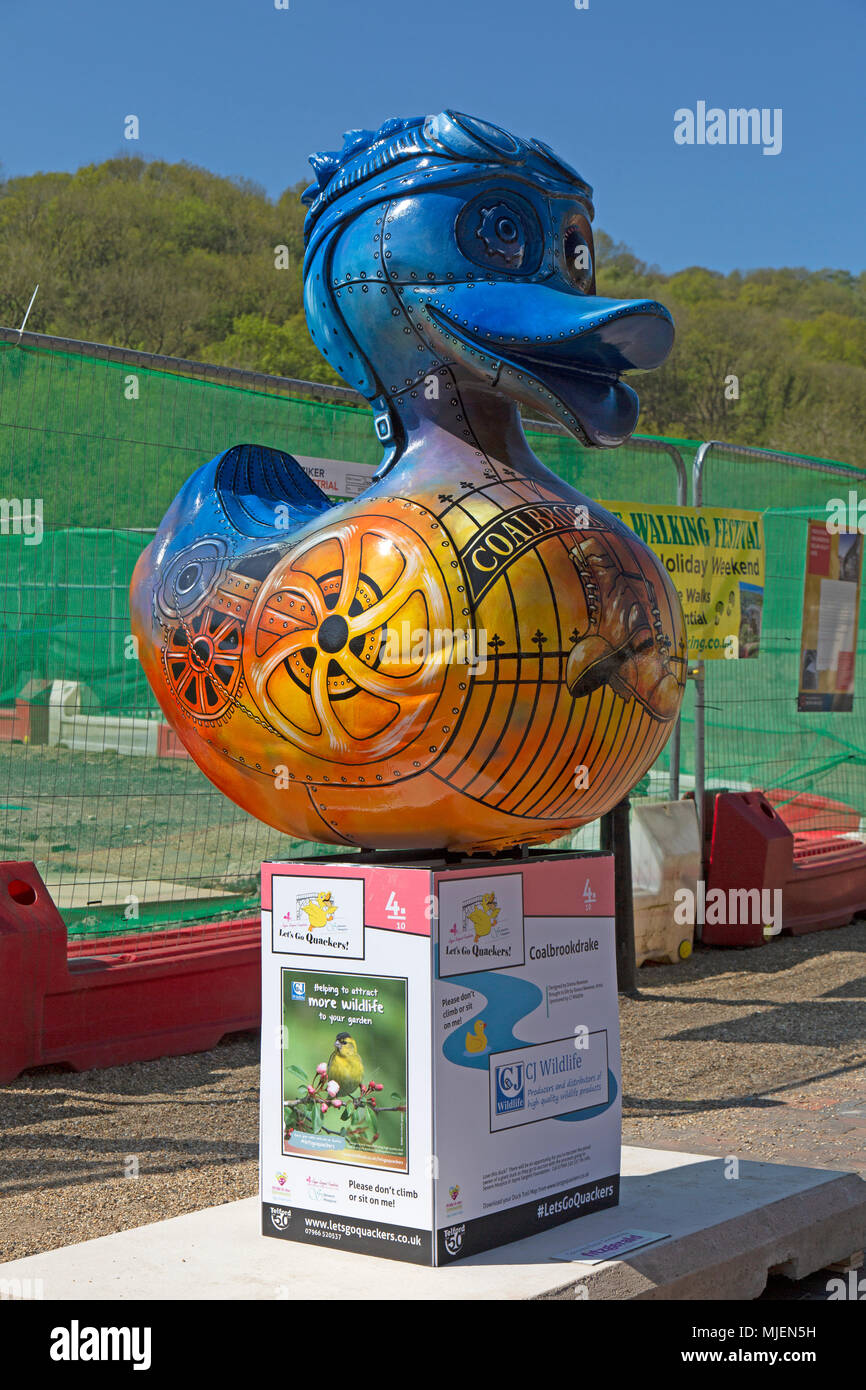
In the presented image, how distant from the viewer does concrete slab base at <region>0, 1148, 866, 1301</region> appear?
295 cm

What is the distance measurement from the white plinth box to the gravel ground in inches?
43.0

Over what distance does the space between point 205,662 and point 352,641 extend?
16.9 inches

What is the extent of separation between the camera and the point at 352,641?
2.89 meters

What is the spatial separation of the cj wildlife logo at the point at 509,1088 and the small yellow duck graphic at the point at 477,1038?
82 mm

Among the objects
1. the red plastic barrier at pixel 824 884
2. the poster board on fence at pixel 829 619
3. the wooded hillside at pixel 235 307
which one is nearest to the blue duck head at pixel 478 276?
the red plastic barrier at pixel 824 884

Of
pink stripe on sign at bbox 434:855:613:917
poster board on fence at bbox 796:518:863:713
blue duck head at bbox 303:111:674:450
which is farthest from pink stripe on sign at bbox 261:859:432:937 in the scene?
poster board on fence at bbox 796:518:863:713

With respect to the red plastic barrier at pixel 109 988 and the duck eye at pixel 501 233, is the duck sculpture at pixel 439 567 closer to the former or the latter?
the duck eye at pixel 501 233

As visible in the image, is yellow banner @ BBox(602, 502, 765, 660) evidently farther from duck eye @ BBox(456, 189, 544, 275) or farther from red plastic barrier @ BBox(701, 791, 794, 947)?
duck eye @ BBox(456, 189, 544, 275)

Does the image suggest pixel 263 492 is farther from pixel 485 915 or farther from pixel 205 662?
pixel 485 915

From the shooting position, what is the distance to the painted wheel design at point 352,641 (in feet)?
9.32

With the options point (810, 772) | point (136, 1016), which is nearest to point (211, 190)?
point (810, 772)

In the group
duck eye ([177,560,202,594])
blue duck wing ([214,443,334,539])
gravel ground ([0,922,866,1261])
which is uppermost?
blue duck wing ([214,443,334,539])

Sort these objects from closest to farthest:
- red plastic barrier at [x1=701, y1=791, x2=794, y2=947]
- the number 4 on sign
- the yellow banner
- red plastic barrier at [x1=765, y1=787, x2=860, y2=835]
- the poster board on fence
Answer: the number 4 on sign < the yellow banner < red plastic barrier at [x1=701, y1=791, x2=794, y2=947] < the poster board on fence < red plastic barrier at [x1=765, y1=787, x2=860, y2=835]

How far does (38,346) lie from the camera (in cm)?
594
